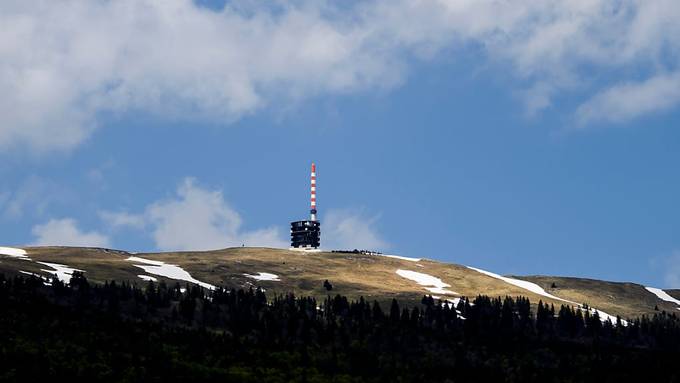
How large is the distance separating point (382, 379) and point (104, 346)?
154 ft

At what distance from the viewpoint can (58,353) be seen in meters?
186

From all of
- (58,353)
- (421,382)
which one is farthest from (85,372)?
(421,382)

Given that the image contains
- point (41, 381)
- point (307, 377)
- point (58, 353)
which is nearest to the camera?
point (41, 381)

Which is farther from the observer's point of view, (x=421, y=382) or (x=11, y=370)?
(x=421, y=382)

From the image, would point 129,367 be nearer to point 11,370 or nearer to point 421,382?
point 11,370

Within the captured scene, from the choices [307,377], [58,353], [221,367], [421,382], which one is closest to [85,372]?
[58,353]

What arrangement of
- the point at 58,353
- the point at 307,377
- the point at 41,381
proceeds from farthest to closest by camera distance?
the point at 307,377 < the point at 58,353 < the point at 41,381

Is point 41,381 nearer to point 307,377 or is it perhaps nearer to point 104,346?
point 104,346

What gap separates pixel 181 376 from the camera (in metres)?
188

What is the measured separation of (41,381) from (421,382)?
6377 cm

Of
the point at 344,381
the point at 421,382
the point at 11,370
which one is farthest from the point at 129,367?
the point at 421,382

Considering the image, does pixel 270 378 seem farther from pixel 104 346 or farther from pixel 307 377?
pixel 104 346

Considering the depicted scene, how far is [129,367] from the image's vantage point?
7367 inches

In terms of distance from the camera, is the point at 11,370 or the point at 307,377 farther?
the point at 307,377
